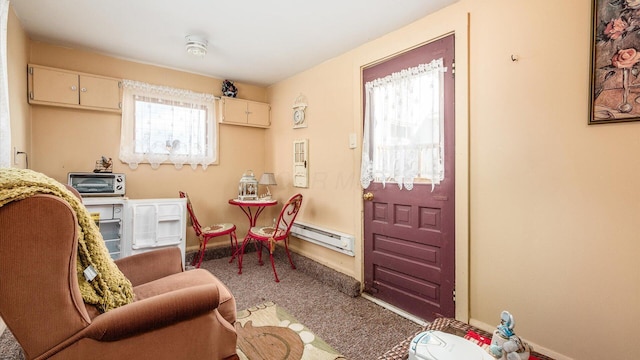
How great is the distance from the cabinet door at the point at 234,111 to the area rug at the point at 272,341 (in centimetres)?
247

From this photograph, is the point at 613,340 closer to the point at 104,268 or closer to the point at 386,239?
the point at 386,239

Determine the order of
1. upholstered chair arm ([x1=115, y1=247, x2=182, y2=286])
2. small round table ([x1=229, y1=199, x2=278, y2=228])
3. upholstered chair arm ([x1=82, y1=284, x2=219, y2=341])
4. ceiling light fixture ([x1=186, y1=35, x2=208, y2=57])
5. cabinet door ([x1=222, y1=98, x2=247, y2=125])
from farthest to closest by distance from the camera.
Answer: cabinet door ([x1=222, y1=98, x2=247, y2=125])
small round table ([x1=229, y1=199, x2=278, y2=228])
ceiling light fixture ([x1=186, y1=35, x2=208, y2=57])
upholstered chair arm ([x1=115, y1=247, x2=182, y2=286])
upholstered chair arm ([x1=82, y1=284, x2=219, y2=341])

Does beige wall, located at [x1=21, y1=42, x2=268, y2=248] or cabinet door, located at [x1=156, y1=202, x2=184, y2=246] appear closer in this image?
beige wall, located at [x1=21, y1=42, x2=268, y2=248]

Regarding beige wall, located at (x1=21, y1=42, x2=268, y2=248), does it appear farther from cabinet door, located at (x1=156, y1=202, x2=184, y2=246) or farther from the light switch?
the light switch

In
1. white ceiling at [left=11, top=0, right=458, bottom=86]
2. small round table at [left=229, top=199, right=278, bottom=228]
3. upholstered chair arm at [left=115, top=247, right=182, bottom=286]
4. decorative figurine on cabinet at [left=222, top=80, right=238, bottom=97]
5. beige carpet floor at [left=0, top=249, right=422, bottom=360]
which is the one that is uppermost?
white ceiling at [left=11, top=0, right=458, bottom=86]

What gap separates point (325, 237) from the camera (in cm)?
303

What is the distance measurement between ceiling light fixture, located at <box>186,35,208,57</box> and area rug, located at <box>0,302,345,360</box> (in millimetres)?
2393

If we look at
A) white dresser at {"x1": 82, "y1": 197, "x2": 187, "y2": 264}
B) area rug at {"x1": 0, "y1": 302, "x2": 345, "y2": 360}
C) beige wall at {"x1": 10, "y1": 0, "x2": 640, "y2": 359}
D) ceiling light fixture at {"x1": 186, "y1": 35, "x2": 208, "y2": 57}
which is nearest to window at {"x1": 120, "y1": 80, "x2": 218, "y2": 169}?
white dresser at {"x1": 82, "y1": 197, "x2": 187, "y2": 264}

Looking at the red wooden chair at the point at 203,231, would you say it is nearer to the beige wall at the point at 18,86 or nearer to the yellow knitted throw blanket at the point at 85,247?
the beige wall at the point at 18,86

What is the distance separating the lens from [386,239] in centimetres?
248

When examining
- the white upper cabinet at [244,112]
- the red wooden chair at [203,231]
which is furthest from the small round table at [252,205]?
the white upper cabinet at [244,112]

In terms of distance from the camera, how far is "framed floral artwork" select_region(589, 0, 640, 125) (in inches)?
53.4

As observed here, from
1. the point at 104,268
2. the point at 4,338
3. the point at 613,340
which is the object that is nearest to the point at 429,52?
the point at 613,340

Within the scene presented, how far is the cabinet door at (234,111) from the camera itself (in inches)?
145
